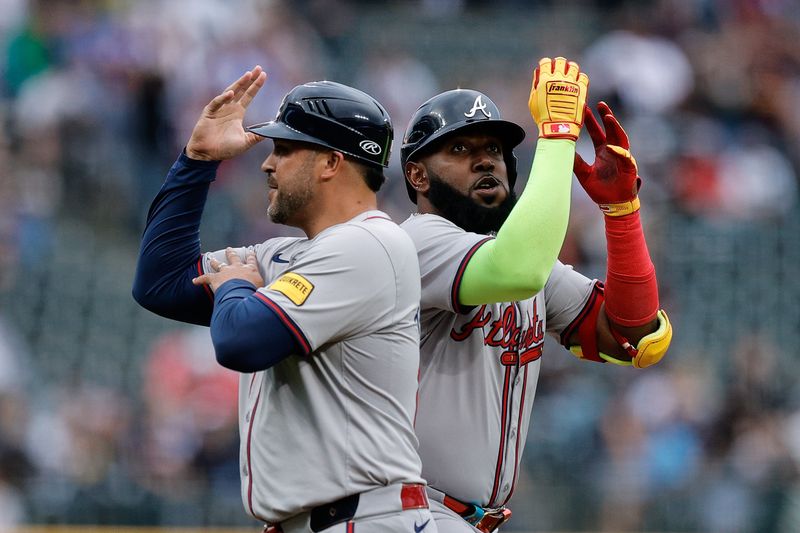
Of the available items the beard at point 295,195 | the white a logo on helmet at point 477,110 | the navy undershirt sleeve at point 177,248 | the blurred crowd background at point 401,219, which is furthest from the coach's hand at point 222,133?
the blurred crowd background at point 401,219

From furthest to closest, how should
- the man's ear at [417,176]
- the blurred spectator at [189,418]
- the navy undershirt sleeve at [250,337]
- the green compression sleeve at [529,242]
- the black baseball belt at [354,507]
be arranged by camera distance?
the blurred spectator at [189,418], the man's ear at [417,176], the green compression sleeve at [529,242], the black baseball belt at [354,507], the navy undershirt sleeve at [250,337]

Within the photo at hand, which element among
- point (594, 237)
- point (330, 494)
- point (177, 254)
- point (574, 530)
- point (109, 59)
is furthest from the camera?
point (109, 59)

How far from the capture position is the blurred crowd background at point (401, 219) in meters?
8.38

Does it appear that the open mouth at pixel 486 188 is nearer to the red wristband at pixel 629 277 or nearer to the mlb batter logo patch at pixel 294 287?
the red wristband at pixel 629 277

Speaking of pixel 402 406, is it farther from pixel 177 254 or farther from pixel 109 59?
pixel 109 59

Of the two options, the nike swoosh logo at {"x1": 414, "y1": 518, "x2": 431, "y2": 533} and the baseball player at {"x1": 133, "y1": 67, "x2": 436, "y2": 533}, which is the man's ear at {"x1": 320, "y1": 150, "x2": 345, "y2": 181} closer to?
the baseball player at {"x1": 133, "y1": 67, "x2": 436, "y2": 533}

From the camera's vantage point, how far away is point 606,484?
8289mm

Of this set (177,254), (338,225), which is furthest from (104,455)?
(338,225)

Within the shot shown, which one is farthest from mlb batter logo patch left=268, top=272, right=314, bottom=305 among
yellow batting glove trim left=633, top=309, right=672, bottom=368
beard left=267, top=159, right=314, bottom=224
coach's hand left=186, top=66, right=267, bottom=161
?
yellow batting glove trim left=633, top=309, right=672, bottom=368

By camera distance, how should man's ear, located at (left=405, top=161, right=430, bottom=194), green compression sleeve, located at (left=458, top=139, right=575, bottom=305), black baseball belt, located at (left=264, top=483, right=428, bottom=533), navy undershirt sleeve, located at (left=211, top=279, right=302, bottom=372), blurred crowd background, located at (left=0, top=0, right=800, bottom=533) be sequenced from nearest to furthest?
navy undershirt sleeve, located at (left=211, top=279, right=302, bottom=372)
black baseball belt, located at (left=264, top=483, right=428, bottom=533)
green compression sleeve, located at (left=458, top=139, right=575, bottom=305)
man's ear, located at (left=405, top=161, right=430, bottom=194)
blurred crowd background, located at (left=0, top=0, right=800, bottom=533)

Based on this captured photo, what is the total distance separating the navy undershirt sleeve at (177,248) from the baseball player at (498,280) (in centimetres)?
66

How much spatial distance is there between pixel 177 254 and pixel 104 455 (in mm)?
4866

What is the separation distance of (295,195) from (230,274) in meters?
0.29

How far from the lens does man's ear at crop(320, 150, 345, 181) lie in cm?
388
